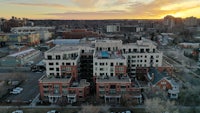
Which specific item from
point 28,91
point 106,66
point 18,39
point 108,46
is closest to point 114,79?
point 106,66

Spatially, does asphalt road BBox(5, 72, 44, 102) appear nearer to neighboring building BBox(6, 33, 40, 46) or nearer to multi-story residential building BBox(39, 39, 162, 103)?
multi-story residential building BBox(39, 39, 162, 103)

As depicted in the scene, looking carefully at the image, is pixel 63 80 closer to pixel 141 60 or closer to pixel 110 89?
pixel 110 89

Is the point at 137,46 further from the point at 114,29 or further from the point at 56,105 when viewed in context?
the point at 114,29

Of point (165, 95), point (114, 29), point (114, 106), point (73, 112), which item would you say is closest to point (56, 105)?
point (73, 112)

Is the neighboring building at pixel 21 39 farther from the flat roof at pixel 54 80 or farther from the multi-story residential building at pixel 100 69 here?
the flat roof at pixel 54 80

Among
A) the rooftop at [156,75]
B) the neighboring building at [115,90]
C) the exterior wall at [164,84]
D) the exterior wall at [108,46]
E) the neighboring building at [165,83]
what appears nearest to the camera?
the neighboring building at [115,90]

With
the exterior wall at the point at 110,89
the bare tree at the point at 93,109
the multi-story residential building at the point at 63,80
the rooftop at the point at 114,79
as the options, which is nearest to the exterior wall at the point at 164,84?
the rooftop at the point at 114,79

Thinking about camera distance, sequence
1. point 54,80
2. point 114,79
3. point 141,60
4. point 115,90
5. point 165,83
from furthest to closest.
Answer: point 141,60 < point 165,83 < point 114,79 < point 54,80 < point 115,90

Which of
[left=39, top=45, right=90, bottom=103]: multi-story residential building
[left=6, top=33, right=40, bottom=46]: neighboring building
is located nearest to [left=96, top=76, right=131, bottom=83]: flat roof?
[left=39, top=45, right=90, bottom=103]: multi-story residential building
